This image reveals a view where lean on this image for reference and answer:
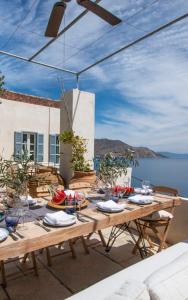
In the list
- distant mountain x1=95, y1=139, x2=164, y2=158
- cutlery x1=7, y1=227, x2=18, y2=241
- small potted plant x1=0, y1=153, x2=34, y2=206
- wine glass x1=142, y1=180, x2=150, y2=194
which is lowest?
cutlery x1=7, y1=227, x2=18, y2=241

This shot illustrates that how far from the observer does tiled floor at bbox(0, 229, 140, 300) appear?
2375mm

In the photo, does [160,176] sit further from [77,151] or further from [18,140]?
[77,151]

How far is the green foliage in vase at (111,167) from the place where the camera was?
278 centimetres

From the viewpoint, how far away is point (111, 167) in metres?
2.79

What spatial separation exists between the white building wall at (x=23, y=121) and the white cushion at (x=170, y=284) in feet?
27.8

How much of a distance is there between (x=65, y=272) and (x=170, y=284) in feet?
6.20

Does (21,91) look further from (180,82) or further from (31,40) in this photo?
(180,82)

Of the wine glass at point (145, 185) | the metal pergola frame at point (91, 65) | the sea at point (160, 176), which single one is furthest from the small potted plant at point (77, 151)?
the wine glass at point (145, 185)

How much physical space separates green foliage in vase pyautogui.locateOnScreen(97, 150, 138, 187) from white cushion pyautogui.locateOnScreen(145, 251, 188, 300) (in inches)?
61.7

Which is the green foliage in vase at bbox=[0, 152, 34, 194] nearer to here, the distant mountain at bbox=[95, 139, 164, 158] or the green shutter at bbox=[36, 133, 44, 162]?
the distant mountain at bbox=[95, 139, 164, 158]

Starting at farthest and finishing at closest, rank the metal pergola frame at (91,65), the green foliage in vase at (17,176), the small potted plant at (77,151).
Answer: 1. the small potted plant at (77,151)
2. the metal pergola frame at (91,65)
3. the green foliage in vase at (17,176)

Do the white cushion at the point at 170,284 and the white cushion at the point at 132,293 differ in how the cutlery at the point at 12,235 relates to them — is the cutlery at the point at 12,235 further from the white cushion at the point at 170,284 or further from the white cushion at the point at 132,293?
the white cushion at the point at 170,284

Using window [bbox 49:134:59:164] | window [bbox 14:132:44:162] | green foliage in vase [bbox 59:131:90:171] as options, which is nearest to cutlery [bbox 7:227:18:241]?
green foliage in vase [bbox 59:131:90:171]

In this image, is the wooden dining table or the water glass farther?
the water glass
